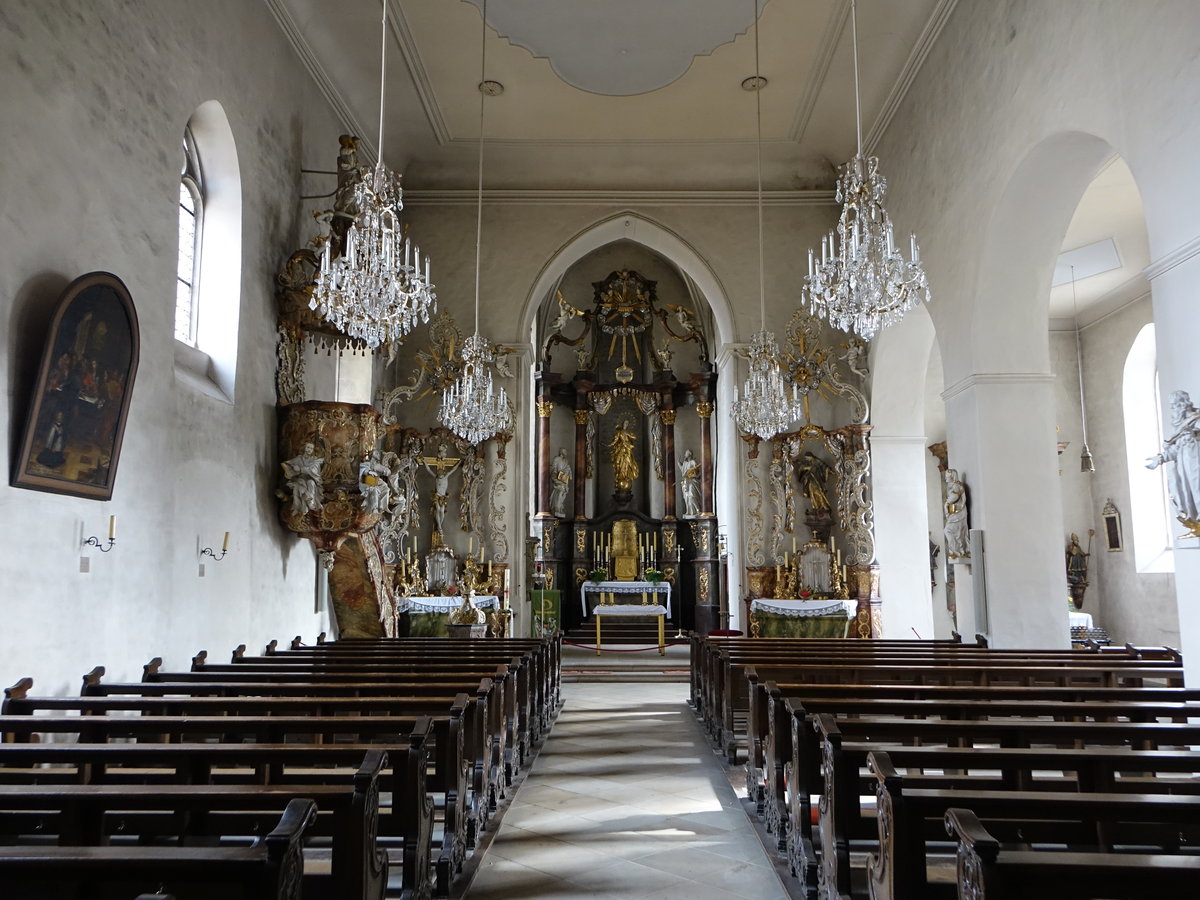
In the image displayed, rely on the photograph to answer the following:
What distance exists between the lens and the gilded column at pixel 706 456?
19.1m

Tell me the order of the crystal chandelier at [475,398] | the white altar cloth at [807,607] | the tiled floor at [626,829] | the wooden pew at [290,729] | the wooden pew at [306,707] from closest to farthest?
the wooden pew at [290,729] < the tiled floor at [626,829] < the wooden pew at [306,707] < the crystal chandelier at [475,398] < the white altar cloth at [807,607]

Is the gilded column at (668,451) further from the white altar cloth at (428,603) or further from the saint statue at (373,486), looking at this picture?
the saint statue at (373,486)

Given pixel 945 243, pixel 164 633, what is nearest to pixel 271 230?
pixel 164 633

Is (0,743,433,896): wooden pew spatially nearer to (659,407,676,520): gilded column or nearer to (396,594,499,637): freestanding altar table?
(396,594,499,637): freestanding altar table

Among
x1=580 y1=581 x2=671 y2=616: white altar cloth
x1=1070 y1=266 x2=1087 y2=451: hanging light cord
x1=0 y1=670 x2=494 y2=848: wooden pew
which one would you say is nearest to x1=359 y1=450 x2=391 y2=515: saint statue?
x1=0 y1=670 x2=494 y2=848: wooden pew

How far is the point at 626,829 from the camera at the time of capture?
5.03m

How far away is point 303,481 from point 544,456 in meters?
10.6

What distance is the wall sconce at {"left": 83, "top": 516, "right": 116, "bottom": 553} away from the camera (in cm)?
603

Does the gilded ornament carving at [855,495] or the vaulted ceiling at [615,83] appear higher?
the vaulted ceiling at [615,83]

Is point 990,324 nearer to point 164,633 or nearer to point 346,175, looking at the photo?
point 346,175

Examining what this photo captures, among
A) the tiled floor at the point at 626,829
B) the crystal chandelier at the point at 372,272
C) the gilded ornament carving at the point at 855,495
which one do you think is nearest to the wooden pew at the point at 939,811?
the tiled floor at the point at 626,829

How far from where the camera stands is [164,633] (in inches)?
276

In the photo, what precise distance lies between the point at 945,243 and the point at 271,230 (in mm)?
7744

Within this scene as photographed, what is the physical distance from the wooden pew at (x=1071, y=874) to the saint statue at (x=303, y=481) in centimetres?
821
